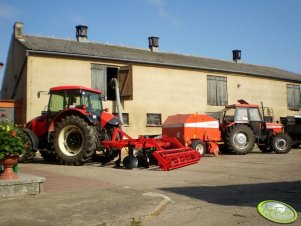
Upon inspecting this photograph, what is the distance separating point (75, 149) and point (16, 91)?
42.7 feet

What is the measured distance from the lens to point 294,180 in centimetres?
863

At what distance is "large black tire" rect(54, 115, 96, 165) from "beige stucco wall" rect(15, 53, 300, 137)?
23.1 feet

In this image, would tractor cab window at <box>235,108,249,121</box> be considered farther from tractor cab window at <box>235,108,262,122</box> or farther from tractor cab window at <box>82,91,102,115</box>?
tractor cab window at <box>82,91,102,115</box>

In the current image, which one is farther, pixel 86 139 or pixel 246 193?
pixel 86 139

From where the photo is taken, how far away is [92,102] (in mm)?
12875

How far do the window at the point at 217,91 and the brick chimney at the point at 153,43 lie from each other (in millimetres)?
4643

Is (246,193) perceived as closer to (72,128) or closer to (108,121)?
(108,121)

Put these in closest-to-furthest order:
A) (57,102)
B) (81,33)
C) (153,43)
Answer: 1. (57,102)
2. (81,33)
3. (153,43)

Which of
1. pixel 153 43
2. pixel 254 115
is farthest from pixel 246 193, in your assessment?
pixel 153 43

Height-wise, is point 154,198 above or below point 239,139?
below

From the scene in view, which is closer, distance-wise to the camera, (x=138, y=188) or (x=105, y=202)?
(x=105, y=202)

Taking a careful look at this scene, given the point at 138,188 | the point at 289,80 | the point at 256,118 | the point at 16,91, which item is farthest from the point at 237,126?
the point at 289,80

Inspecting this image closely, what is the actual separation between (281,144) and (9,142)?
12826 millimetres

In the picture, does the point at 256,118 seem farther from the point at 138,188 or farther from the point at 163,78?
the point at 138,188
